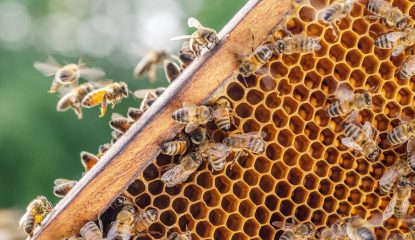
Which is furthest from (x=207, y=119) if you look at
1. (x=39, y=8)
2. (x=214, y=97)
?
(x=39, y=8)

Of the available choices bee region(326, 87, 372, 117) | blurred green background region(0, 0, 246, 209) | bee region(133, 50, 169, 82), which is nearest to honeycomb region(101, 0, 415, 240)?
bee region(326, 87, 372, 117)

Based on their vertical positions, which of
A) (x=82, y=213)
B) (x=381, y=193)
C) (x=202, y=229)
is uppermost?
(x=82, y=213)

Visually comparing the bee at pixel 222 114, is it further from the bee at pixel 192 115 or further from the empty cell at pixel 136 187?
the empty cell at pixel 136 187

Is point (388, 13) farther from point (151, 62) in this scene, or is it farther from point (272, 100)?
point (151, 62)

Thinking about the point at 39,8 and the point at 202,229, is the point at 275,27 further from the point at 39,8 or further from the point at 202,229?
the point at 39,8

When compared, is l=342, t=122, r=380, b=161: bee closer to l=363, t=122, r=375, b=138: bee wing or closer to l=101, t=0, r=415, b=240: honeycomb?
l=363, t=122, r=375, b=138: bee wing

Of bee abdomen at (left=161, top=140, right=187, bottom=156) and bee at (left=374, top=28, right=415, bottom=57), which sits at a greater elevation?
bee abdomen at (left=161, top=140, right=187, bottom=156)
